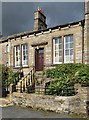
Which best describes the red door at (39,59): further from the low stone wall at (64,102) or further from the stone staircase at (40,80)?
the low stone wall at (64,102)

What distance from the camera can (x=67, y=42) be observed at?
1738cm

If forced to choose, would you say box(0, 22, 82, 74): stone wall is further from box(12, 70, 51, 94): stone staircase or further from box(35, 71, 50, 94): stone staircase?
box(12, 70, 51, 94): stone staircase

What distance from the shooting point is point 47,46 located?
18.5m

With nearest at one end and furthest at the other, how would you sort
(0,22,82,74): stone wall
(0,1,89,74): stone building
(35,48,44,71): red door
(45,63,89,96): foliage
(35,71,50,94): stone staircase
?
(45,63,89,96): foliage
(35,71,50,94): stone staircase
(0,1,89,74): stone building
(0,22,82,74): stone wall
(35,48,44,71): red door

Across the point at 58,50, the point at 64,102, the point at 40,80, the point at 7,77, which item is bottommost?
the point at 64,102

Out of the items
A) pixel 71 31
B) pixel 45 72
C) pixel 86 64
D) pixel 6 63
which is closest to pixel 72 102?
pixel 86 64

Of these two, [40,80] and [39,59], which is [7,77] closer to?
[39,59]

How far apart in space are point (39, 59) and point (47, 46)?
1.76 meters

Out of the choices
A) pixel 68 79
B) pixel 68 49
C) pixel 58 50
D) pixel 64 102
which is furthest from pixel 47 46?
pixel 64 102

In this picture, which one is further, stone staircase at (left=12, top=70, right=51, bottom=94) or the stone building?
the stone building

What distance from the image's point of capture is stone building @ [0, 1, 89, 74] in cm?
1641

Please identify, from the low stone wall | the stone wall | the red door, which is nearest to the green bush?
the stone wall

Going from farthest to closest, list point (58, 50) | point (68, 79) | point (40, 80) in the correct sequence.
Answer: point (58, 50) < point (40, 80) < point (68, 79)

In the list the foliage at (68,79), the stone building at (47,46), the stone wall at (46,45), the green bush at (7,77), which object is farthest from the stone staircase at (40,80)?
the green bush at (7,77)
